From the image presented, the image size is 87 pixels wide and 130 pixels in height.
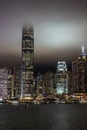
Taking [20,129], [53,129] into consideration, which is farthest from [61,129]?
[20,129]

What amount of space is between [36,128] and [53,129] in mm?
4396

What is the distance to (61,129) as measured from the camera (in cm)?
10675

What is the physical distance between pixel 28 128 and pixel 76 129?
477 inches

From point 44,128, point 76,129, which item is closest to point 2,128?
point 44,128

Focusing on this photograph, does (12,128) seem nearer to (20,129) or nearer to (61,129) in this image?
(20,129)

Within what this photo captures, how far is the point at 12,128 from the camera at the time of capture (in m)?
106

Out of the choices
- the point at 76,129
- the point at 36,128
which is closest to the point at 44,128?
the point at 36,128

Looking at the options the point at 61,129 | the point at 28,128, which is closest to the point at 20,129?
the point at 28,128

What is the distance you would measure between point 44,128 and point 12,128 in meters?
8.23

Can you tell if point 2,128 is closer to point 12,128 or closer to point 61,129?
point 12,128

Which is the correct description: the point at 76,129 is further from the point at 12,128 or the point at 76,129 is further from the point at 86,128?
the point at 12,128

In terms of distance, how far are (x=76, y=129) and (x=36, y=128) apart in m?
10.4

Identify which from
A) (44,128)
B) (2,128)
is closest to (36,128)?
(44,128)

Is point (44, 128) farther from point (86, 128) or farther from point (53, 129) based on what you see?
point (86, 128)
